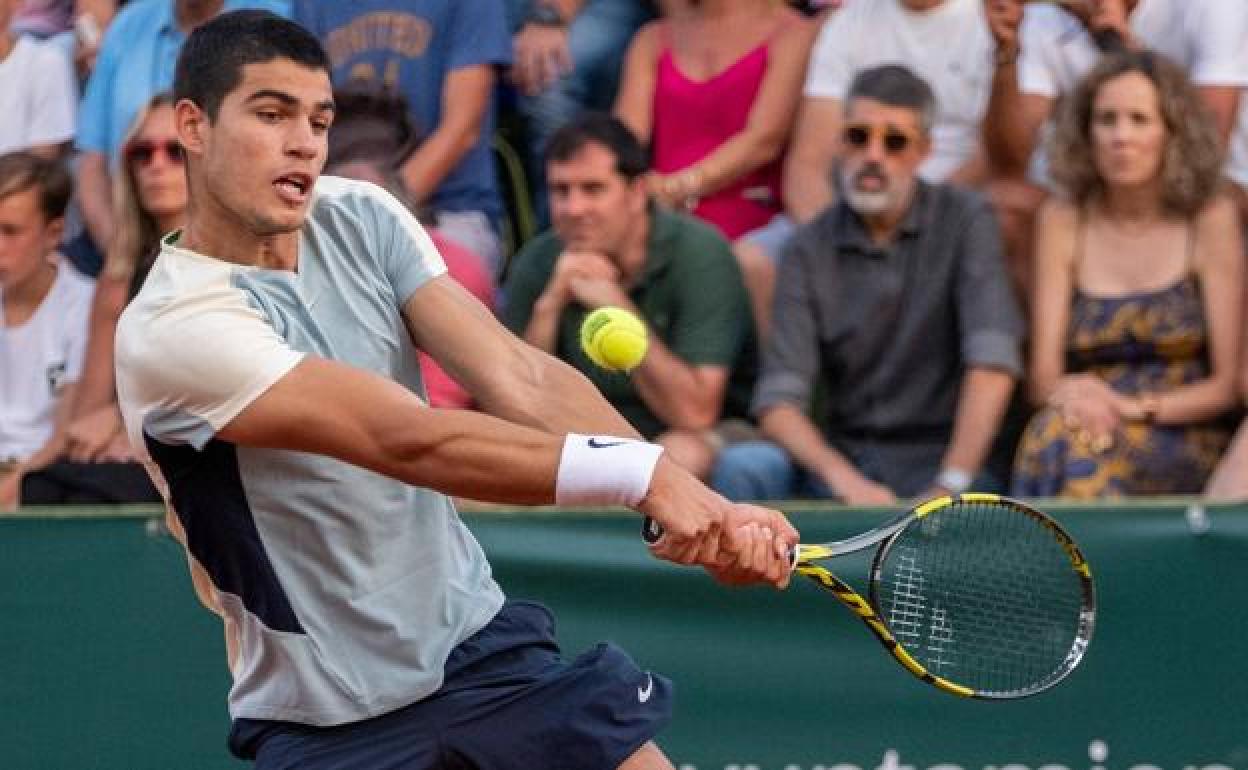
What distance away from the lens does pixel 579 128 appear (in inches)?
281

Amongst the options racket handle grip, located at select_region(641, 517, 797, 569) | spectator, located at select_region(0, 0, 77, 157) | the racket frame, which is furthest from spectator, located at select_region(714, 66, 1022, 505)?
spectator, located at select_region(0, 0, 77, 157)

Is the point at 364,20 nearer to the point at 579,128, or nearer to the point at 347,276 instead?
the point at 579,128

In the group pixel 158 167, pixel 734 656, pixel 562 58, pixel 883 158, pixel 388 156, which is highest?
pixel 562 58

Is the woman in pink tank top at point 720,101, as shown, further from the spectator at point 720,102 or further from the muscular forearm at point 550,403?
the muscular forearm at point 550,403

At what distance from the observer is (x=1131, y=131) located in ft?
22.6

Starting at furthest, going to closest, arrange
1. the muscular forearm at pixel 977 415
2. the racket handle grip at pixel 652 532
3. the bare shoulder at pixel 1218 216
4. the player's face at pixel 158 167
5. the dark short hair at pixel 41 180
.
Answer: the dark short hair at pixel 41 180, the player's face at pixel 158 167, the bare shoulder at pixel 1218 216, the muscular forearm at pixel 977 415, the racket handle grip at pixel 652 532

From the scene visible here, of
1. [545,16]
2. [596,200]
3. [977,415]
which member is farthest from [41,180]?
[977,415]

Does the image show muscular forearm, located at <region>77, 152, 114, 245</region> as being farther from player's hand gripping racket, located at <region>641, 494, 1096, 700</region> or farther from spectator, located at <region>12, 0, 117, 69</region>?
player's hand gripping racket, located at <region>641, 494, 1096, 700</region>

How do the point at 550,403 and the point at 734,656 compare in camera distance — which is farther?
the point at 734,656

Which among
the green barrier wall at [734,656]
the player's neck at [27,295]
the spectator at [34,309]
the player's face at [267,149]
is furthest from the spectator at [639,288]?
the player's face at [267,149]

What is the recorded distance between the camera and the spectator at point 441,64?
771cm

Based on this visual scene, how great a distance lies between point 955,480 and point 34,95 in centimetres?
361

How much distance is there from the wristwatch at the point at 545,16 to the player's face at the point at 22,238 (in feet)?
5.83

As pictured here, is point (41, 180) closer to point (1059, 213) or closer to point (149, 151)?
point (149, 151)
